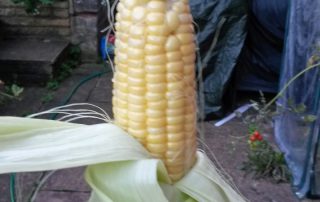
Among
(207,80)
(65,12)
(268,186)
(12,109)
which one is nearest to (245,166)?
(268,186)

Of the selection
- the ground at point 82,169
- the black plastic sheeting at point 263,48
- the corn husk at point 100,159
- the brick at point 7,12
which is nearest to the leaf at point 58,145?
the corn husk at point 100,159

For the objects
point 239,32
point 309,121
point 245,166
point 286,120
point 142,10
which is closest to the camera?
point 142,10

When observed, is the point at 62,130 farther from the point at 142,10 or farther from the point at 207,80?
the point at 207,80

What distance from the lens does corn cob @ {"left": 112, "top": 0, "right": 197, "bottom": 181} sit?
798 mm

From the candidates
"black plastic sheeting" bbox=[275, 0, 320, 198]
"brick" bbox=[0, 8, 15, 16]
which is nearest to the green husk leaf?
"black plastic sheeting" bbox=[275, 0, 320, 198]

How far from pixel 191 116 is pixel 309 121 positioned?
1.93m

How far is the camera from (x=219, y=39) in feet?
12.0

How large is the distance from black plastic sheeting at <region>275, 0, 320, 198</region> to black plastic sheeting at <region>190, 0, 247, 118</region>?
Answer: 1.31ft

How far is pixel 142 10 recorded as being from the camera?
0.80 meters

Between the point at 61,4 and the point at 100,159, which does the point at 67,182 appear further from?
the point at 61,4

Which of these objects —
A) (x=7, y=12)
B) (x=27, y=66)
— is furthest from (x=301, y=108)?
(x=7, y=12)

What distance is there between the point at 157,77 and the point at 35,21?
4.54m

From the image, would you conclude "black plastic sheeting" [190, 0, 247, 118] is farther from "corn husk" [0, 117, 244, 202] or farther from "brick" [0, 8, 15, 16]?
"corn husk" [0, 117, 244, 202]

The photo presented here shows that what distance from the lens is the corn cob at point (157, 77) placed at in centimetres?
80
